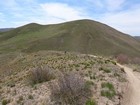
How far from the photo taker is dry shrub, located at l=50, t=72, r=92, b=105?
48.1 feet

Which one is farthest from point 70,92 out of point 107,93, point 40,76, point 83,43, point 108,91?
point 83,43

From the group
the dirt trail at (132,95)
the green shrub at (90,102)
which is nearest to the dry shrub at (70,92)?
the green shrub at (90,102)

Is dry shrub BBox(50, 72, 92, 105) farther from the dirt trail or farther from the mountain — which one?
the mountain

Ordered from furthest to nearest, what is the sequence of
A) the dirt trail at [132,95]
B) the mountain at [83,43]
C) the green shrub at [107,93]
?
1. the mountain at [83,43]
2. the dirt trail at [132,95]
3. the green shrub at [107,93]

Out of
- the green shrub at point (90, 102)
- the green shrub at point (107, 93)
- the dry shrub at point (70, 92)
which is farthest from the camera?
the green shrub at point (107, 93)

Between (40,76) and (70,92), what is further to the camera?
(40,76)

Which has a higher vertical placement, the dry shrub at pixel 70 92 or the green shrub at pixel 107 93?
the dry shrub at pixel 70 92

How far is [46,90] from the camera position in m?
17.0

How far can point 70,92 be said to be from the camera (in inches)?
583

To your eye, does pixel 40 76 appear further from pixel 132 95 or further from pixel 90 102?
pixel 132 95

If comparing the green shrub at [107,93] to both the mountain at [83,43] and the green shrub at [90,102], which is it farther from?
the mountain at [83,43]

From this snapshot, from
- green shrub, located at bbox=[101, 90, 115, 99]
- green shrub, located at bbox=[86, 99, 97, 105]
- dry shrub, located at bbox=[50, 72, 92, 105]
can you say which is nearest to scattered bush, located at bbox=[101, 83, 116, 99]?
green shrub, located at bbox=[101, 90, 115, 99]

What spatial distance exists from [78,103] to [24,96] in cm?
411

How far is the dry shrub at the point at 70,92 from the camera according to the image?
48.1 feet
